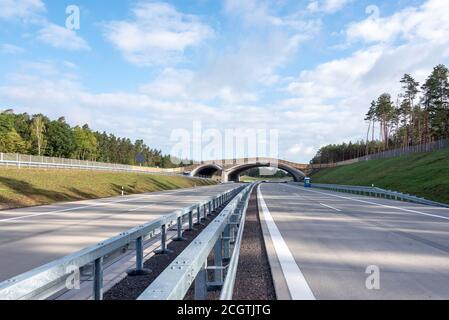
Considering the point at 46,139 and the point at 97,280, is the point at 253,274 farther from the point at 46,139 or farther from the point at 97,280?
the point at 46,139

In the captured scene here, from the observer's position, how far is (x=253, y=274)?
24.2 ft

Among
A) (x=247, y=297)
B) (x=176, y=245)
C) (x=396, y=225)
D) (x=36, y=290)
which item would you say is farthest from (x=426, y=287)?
(x=396, y=225)

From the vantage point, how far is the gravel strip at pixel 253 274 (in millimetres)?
6035

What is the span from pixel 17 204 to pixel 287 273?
892 inches

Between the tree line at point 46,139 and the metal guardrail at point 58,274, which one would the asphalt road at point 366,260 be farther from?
the tree line at point 46,139

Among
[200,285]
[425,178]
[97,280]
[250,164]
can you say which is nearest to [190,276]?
[200,285]

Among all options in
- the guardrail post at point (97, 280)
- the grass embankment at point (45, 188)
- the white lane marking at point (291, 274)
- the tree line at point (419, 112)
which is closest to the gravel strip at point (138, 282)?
the guardrail post at point (97, 280)

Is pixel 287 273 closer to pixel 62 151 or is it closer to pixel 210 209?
pixel 210 209

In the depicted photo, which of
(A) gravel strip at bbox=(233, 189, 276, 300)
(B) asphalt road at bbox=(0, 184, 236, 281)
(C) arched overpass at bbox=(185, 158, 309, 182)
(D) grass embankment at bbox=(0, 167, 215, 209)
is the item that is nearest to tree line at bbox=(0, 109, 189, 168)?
(C) arched overpass at bbox=(185, 158, 309, 182)

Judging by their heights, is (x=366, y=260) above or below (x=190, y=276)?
below

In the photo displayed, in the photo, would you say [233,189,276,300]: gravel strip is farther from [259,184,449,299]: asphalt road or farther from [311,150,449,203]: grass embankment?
[311,150,449,203]: grass embankment

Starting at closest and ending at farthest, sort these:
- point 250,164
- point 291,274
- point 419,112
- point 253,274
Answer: point 291,274
point 253,274
point 419,112
point 250,164

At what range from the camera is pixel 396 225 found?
15.0 meters

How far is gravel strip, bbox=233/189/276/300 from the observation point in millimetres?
6035
